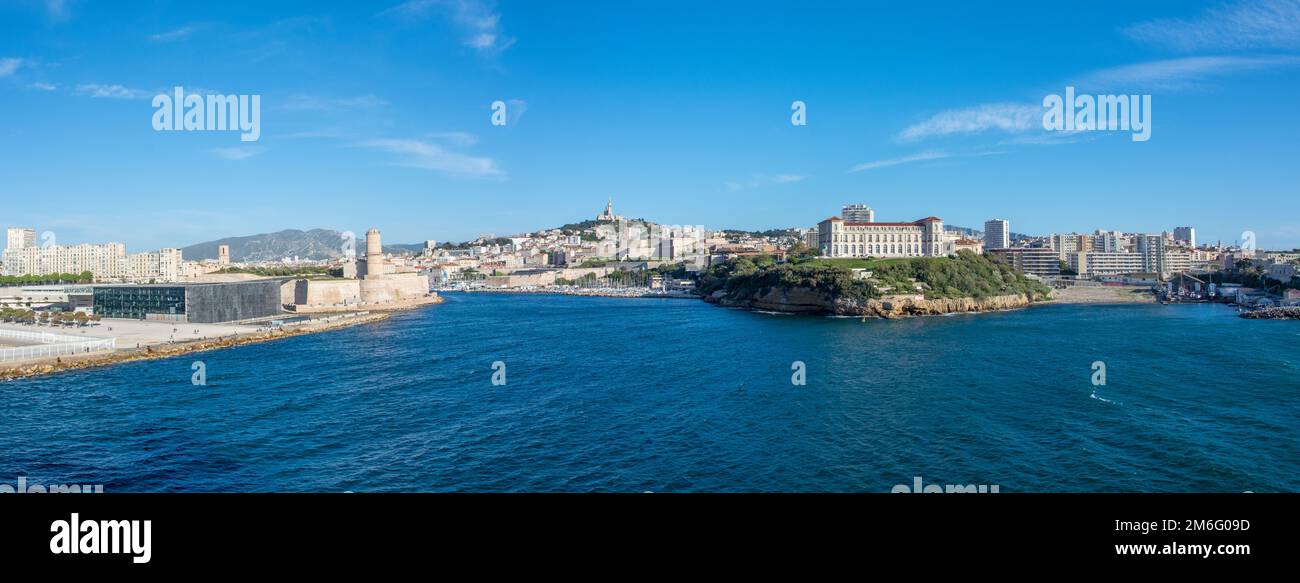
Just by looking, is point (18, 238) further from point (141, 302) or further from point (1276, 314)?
point (1276, 314)

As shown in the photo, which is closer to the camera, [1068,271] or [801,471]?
[801,471]

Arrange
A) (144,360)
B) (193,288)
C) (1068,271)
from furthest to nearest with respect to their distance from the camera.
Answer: (1068,271), (193,288), (144,360)

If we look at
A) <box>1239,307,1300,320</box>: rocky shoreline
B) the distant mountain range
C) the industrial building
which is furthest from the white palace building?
the distant mountain range

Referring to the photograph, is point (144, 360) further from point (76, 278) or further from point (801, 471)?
point (76, 278)

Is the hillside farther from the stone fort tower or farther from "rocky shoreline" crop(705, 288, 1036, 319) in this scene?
the stone fort tower

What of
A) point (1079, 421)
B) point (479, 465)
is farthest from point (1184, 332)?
point (479, 465)

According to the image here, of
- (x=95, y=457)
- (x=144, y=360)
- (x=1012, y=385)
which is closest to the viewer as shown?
(x=95, y=457)
